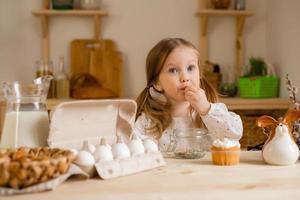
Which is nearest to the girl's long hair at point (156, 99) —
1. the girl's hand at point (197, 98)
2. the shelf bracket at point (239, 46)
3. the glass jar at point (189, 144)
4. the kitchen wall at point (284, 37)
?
the girl's hand at point (197, 98)

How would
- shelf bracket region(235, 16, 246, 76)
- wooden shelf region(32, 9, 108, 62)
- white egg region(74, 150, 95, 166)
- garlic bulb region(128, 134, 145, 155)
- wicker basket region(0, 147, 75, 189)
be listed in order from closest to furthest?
wicker basket region(0, 147, 75, 189) < white egg region(74, 150, 95, 166) < garlic bulb region(128, 134, 145, 155) < wooden shelf region(32, 9, 108, 62) < shelf bracket region(235, 16, 246, 76)

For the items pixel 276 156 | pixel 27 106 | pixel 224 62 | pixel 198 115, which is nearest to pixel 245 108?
pixel 224 62

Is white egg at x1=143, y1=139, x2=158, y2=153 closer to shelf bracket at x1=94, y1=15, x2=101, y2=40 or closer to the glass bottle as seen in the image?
the glass bottle

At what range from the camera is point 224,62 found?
3654 millimetres

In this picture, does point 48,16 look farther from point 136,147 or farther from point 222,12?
point 136,147

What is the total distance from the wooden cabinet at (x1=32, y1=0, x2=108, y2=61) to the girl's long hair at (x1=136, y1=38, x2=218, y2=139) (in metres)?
1.65

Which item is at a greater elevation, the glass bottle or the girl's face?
the girl's face

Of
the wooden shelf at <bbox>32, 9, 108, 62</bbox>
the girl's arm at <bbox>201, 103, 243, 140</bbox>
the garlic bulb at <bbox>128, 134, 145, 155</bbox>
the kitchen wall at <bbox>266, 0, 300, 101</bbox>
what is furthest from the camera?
the wooden shelf at <bbox>32, 9, 108, 62</bbox>

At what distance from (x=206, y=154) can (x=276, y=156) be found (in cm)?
23

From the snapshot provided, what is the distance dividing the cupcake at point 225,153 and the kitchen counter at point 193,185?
2 cm

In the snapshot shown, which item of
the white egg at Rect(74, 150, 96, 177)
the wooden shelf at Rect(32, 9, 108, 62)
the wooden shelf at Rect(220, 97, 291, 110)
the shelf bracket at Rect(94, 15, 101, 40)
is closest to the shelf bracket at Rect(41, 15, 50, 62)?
the wooden shelf at Rect(32, 9, 108, 62)

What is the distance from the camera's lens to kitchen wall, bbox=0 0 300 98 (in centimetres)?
346

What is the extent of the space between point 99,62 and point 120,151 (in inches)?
95.7

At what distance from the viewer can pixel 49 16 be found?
346cm
